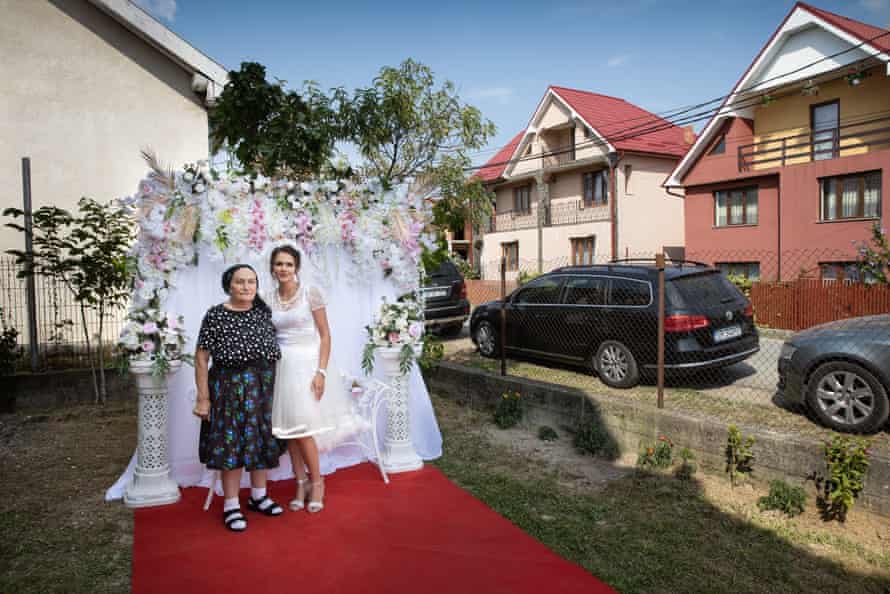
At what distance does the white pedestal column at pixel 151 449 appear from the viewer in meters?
4.63

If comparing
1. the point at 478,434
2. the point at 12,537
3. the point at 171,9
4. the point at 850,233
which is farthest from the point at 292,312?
the point at 850,233

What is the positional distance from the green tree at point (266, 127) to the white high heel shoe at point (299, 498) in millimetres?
3711

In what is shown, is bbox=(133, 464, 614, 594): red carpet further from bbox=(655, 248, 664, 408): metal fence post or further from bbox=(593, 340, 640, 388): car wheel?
bbox=(593, 340, 640, 388): car wheel

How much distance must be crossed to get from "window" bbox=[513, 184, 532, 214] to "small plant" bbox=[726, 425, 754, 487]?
24376mm

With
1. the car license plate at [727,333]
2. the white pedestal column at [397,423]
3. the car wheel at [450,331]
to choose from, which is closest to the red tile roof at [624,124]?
the car wheel at [450,331]

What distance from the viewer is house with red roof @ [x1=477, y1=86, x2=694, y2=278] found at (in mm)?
24359

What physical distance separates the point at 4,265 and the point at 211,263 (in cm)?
547

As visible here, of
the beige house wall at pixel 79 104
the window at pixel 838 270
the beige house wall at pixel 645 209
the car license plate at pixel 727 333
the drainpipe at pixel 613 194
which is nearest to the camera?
the car license plate at pixel 727 333

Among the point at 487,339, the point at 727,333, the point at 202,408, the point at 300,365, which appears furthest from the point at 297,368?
the point at 487,339

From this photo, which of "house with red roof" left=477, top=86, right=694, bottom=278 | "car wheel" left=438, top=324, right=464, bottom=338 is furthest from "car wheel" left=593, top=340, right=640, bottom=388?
"house with red roof" left=477, top=86, right=694, bottom=278

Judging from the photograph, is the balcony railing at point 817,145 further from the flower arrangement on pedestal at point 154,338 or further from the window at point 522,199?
the flower arrangement on pedestal at point 154,338

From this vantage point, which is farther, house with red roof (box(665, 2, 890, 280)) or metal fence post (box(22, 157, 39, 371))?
house with red roof (box(665, 2, 890, 280))

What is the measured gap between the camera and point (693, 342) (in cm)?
662

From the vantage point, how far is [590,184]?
25.9 m
